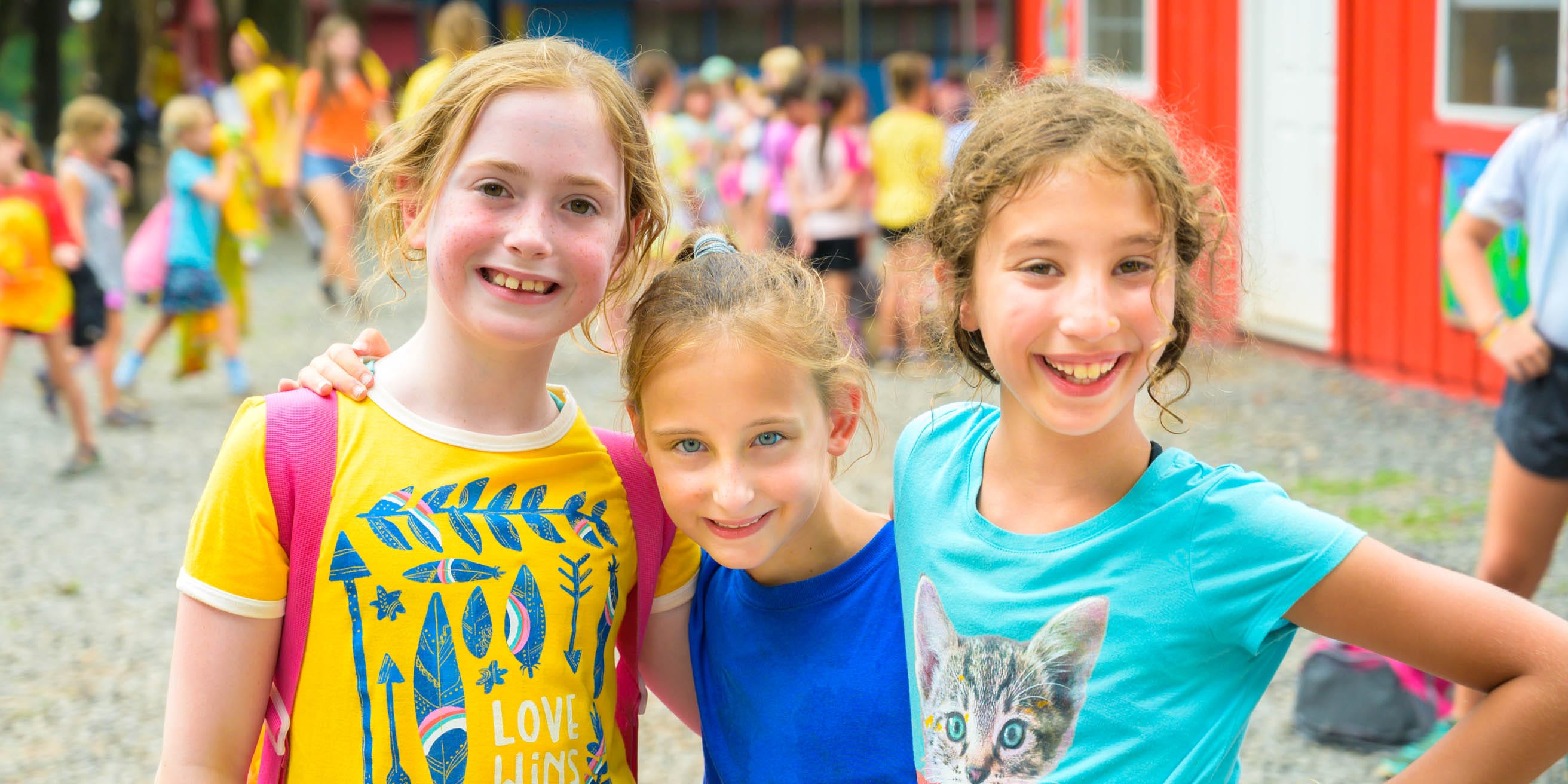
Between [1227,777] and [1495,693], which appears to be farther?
[1227,777]

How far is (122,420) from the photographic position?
28.0 feet

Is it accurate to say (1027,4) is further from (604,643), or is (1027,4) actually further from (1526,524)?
(604,643)

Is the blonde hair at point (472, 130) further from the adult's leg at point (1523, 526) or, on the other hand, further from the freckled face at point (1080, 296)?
the adult's leg at point (1523, 526)

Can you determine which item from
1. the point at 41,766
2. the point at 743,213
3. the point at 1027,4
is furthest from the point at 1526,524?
the point at 1027,4

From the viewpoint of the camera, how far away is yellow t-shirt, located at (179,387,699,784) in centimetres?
175

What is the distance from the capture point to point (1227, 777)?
5.98ft

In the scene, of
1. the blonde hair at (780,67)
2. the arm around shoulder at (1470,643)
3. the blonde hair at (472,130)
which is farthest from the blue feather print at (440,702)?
the blonde hair at (780,67)

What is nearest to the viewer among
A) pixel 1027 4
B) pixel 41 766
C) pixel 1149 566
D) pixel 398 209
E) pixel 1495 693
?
pixel 1495 693

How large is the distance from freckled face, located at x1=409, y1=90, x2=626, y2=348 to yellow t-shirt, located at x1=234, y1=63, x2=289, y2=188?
14.2m

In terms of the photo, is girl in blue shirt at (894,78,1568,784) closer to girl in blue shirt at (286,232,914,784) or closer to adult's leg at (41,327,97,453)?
girl in blue shirt at (286,232,914,784)

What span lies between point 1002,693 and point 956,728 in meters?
0.08

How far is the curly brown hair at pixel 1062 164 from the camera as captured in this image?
175cm

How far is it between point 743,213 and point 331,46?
3.59m

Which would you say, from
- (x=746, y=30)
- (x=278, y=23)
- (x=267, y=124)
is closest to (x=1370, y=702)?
(x=267, y=124)
